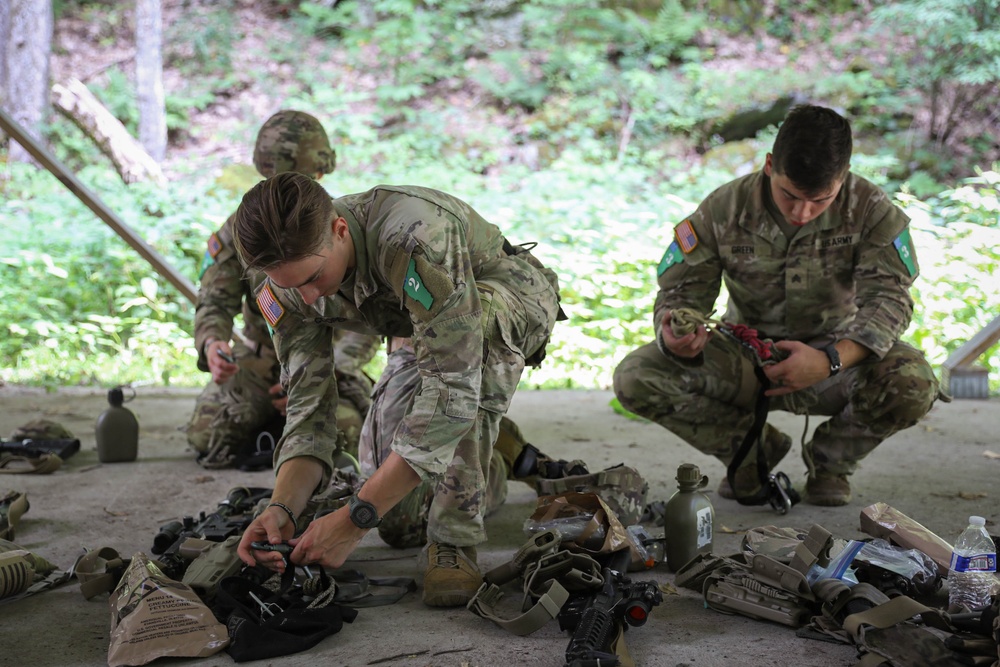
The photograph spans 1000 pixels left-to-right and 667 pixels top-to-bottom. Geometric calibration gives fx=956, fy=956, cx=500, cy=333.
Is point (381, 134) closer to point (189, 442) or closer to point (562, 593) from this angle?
point (189, 442)

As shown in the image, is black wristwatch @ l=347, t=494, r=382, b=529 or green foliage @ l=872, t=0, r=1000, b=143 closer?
black wristwatch @ l=347, t=494, r=382, b=529

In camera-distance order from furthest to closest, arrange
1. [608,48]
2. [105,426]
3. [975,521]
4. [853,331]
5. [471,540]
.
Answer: [608,48] → [105,426] → [853,331] → [471,540] → [975,521]

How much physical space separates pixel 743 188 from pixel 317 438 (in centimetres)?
→ 205

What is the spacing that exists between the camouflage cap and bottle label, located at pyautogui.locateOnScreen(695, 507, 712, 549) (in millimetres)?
2377

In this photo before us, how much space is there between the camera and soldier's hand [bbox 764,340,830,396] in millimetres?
3535

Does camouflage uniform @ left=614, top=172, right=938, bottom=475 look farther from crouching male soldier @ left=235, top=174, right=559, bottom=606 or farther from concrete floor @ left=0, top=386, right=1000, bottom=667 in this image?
crouching male soldier @ left=235, top=174, right=559, bottom=606

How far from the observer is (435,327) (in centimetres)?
260

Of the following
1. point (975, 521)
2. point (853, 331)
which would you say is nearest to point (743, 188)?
point (853, 331)

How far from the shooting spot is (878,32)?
11.7 metres

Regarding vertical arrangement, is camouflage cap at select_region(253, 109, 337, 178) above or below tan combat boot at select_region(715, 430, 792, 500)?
above

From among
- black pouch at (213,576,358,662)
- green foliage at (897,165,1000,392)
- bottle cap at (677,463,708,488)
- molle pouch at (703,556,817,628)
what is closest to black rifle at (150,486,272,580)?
black pouch at (213,576,358,662)

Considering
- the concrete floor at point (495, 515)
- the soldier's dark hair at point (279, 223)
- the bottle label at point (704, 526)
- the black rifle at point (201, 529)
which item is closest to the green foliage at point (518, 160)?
the concrete floor at point (495, 515)

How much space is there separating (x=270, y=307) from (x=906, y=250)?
2.42m

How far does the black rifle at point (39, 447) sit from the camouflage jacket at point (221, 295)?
78cm
